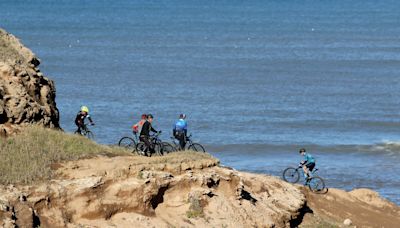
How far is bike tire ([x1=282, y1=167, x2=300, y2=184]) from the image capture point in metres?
33.8

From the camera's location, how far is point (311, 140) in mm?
48062

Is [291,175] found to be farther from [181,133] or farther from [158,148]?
[158,148]

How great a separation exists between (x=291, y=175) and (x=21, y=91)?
12879 millimetres

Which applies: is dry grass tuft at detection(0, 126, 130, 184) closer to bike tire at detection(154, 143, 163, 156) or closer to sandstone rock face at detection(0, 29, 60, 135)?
sandstone rock face at detection(0, 29, 60, 135)

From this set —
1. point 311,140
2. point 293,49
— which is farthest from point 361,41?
point 311,140

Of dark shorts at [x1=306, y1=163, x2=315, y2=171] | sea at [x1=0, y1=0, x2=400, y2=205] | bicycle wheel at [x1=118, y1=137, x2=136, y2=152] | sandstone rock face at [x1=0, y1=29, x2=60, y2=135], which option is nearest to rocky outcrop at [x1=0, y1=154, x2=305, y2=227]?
sandstone rock face at [x1=0, y1=29, x2=60, y2=135]

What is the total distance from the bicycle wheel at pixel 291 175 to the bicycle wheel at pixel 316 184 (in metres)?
1.54

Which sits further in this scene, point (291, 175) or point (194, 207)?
point (291, 175)

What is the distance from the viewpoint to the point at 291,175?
111ft

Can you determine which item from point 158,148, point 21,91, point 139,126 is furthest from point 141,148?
point 21,91

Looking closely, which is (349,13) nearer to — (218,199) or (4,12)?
(4,12)

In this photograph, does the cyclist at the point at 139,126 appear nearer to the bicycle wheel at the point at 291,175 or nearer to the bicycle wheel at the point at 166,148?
the bicycle wheel at the point at 166,148

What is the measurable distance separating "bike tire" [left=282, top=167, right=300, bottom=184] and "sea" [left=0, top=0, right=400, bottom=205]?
14.4 ft

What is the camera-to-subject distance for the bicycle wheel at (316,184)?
31750 mm
